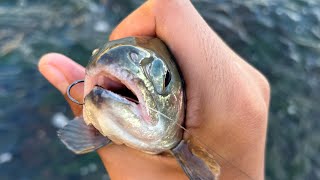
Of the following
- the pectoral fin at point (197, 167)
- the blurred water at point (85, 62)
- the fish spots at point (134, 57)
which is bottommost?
the blurred water at point (85, 62)

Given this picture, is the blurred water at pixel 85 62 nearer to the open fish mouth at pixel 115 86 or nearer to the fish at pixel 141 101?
the fish at pixel 141 101

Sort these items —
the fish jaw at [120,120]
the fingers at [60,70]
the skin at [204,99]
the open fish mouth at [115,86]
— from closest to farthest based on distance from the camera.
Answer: the fish jaw at [120,120] < the open fish mouth at [115,86] < the skin at [204,99] < the fingers at [60,70]

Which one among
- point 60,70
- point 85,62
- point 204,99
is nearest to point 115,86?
point 204,99

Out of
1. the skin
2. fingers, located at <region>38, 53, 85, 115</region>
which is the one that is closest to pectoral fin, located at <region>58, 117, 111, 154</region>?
the skin

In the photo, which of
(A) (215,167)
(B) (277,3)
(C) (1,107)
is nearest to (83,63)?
(C) (1,107)

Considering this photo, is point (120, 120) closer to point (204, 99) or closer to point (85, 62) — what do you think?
point (204, 99)

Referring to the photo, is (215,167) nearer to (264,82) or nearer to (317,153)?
(264,82)

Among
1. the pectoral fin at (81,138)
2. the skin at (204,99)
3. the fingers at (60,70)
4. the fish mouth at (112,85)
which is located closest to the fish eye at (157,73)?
the fish mouth at (112,85)
